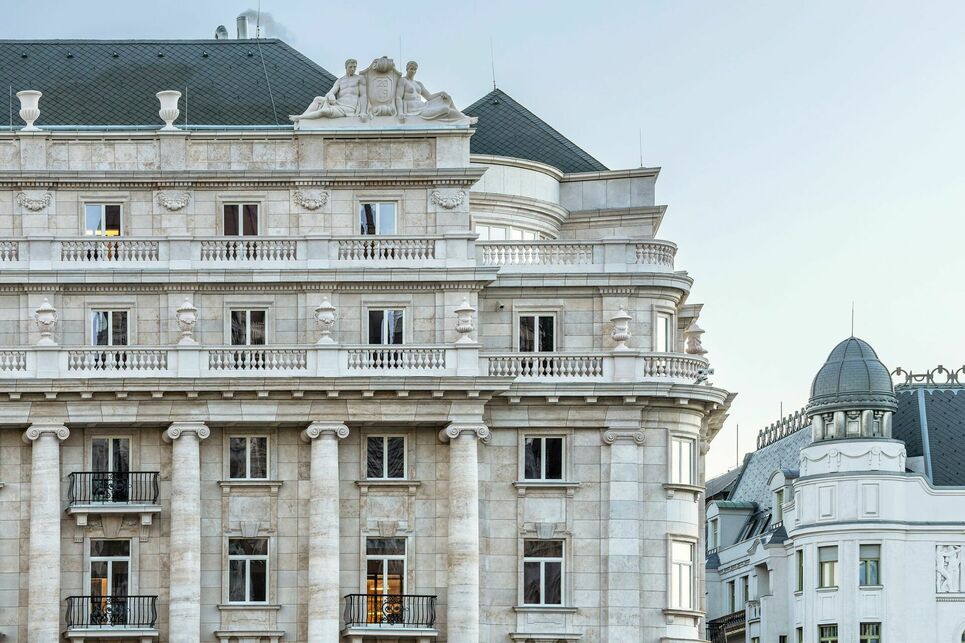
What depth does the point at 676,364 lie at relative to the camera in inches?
3760

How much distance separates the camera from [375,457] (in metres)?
93.9

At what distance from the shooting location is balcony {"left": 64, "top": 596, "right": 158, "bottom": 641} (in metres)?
91.4

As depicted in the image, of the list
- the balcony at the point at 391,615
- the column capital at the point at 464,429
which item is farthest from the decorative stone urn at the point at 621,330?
the balcony at the point at 391,615

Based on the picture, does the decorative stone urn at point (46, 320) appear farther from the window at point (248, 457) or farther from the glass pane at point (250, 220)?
the glass pane at point (250, 220)

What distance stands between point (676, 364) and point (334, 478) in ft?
42.6

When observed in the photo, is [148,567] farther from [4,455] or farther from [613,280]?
[613,280]

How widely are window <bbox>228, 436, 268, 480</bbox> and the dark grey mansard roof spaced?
12.4 metres

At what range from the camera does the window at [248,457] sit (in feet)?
307

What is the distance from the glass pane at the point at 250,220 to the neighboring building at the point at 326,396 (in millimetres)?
73

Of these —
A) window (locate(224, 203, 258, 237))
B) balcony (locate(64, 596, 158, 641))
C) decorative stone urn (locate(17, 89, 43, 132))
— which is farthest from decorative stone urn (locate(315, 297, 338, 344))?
decorative stone urn (locate(17, 89, 43, 132))

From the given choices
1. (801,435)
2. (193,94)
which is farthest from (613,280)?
(801,435)

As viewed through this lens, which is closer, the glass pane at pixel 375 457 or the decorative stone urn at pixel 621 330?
the glass pane at pixel 375 457

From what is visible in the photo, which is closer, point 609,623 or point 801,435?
point 609,623

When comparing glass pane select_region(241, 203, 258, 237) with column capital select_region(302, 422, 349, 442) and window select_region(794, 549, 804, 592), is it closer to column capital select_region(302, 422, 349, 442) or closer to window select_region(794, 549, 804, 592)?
column capital select_region(302, 422, 349, 442)
